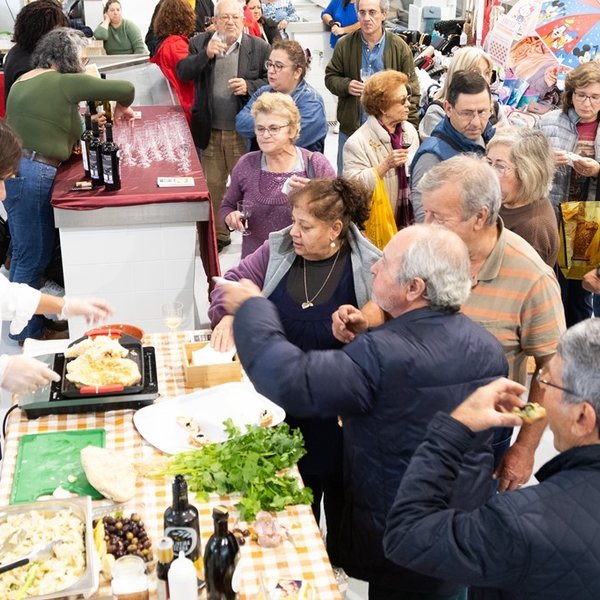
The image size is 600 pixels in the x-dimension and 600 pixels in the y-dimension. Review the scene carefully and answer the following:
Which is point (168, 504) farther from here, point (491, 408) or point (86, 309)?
point (491, 408)

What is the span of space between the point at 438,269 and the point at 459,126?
2.15 metres

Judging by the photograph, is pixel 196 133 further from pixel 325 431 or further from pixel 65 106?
pixel 325 431

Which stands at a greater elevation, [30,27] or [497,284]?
[30,27]

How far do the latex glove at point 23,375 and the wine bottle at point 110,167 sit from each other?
201cm

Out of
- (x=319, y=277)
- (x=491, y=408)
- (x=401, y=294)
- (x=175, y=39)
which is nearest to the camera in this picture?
(x=491, y=408)

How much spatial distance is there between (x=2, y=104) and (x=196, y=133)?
7.05 feet

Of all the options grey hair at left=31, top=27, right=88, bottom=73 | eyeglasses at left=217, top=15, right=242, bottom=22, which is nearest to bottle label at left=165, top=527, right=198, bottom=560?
grey hair at left=31, top=27, right=88, bottom=73

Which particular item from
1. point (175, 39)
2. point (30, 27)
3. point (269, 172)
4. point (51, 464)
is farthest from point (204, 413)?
point (175, 39)

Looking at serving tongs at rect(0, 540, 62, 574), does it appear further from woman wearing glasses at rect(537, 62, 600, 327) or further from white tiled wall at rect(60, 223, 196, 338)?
woman wearing glasses at rect(537, 62, 600, 327)

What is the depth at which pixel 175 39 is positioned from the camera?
6.32 metres

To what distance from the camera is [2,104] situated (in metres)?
6.93

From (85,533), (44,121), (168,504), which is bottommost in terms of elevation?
(168,504)

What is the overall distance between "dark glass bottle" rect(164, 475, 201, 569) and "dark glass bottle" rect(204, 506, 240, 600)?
76mm

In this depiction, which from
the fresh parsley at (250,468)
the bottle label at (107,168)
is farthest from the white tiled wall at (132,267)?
the fresh parsley at (250,468)
